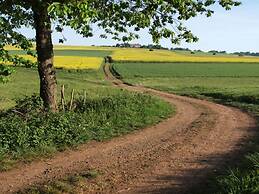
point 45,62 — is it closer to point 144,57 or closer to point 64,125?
point 64,125

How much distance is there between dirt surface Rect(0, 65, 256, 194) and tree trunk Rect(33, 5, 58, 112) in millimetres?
3360

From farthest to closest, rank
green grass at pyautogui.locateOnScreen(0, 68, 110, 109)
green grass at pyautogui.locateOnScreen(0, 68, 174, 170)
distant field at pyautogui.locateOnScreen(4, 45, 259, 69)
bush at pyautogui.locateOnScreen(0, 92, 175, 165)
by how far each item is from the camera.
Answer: distant field at pyautogui.locateOnScreen(4, 45, 259, 69), green grass at pyautogui.locateOnScreen(0, 68, 110, 109), bush at pyautogui.locateOnScreen(0, 92, 175, 165), green grass at pyautogui.locateOnScreen(0, 68, 174, 170)

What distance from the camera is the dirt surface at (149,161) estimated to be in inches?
418

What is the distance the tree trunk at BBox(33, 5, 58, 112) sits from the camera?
56.7ft

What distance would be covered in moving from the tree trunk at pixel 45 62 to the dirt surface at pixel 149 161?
3.36 meters

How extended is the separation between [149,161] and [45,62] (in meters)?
6.87

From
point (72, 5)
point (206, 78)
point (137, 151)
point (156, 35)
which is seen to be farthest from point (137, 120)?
point (206, 78)

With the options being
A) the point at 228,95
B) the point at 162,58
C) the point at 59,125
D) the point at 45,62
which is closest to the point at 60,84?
the point at 228,95

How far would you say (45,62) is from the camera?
17781 mm

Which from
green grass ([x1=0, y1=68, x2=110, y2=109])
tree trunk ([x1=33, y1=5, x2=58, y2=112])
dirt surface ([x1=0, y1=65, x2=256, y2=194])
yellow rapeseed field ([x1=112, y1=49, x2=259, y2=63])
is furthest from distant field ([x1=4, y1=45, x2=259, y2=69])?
dirt surface ([x1=0, y1=65, x2=256, y2=194])

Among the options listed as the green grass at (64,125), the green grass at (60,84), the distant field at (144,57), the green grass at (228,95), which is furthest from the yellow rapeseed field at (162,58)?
the green grass at (64,125)

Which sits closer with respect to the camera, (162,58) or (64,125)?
(64,125)

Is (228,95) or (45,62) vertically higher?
(45,62)

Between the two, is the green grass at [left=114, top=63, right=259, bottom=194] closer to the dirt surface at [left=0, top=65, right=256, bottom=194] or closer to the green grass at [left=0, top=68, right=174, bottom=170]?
the dirt surface at [left=0, top=65, right=256, bottom=194]
